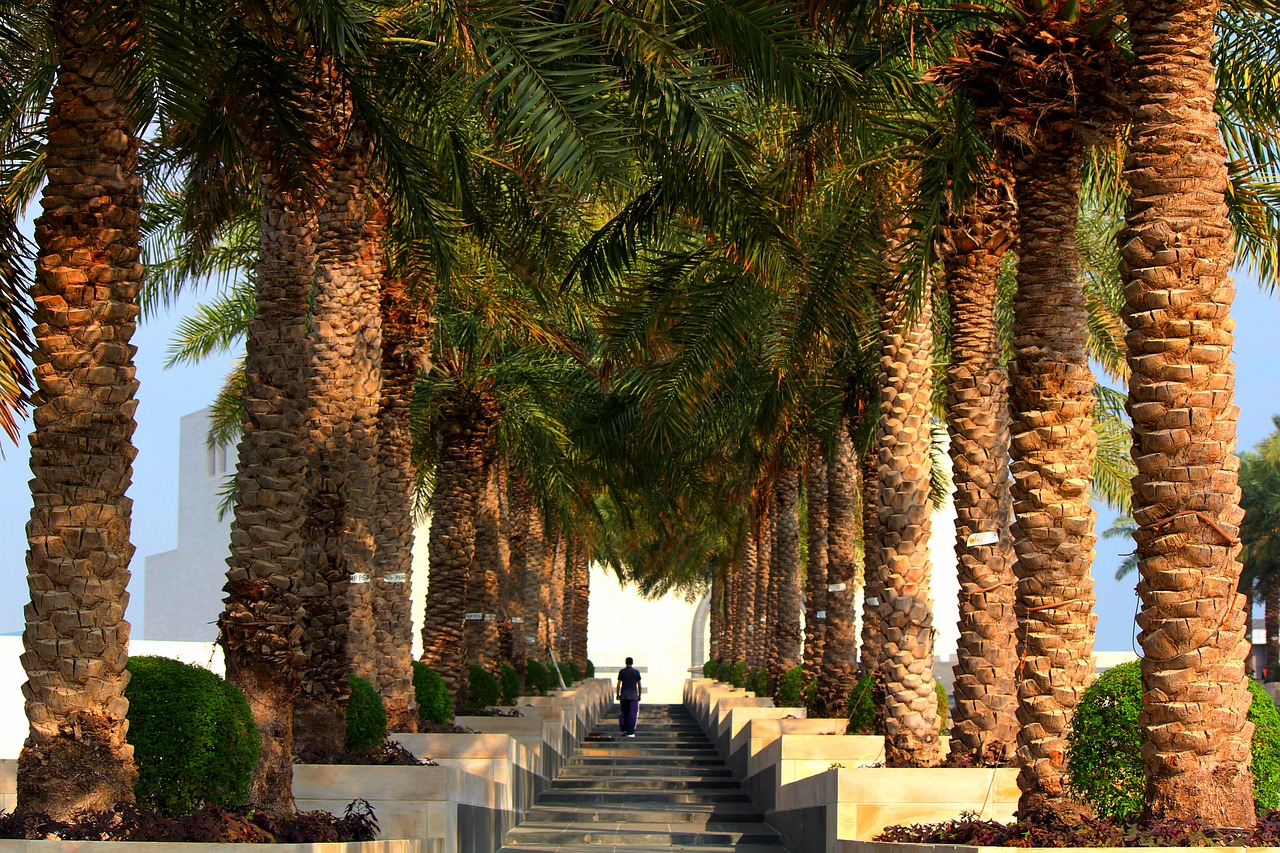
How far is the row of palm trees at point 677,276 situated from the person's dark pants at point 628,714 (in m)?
13.5

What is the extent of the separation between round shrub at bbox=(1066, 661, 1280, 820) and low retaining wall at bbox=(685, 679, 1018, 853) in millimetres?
1128

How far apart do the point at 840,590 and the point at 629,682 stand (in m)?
12.6

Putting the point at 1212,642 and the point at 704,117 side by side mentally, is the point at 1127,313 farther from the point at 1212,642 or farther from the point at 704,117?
the point at 704,117

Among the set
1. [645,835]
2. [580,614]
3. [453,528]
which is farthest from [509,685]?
[580,614]

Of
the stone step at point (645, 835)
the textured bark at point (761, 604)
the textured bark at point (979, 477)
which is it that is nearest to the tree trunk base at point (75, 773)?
the textured bark at point (979, 477)

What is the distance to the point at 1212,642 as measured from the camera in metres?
7.27

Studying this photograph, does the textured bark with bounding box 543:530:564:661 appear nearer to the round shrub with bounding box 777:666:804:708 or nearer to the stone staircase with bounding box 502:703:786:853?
the stone staircase with bounding box 502:703:786:853

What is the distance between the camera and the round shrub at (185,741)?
8180mm

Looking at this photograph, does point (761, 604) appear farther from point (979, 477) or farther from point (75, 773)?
point (75, 773)

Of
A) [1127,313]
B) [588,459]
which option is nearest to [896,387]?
[1127,313]

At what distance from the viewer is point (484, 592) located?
24031mm

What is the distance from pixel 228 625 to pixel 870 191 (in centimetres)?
676

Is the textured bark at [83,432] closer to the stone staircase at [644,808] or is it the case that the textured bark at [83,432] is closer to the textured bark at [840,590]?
the stone staircase at [644,808]

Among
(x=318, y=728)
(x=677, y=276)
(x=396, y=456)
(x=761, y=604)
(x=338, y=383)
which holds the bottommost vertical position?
(x=318, y=728)
